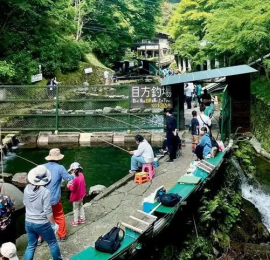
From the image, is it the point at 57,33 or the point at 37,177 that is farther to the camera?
the point at 57,33

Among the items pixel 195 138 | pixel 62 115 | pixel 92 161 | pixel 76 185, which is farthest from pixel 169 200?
pixel 62 115

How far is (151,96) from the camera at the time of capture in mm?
16328

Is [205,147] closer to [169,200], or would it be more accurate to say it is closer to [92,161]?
[169,200]

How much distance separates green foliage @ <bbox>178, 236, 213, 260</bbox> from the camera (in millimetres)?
8677

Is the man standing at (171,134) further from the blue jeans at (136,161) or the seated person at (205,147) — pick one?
the blue jeans at (136,161)

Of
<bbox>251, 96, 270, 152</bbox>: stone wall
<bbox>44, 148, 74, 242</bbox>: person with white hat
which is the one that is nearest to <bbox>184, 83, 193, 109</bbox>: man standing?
<bbox>251, 96, 270, 152</bbox>: stone wall

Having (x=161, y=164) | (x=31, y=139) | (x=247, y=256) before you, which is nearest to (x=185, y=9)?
(x=31, y=139)

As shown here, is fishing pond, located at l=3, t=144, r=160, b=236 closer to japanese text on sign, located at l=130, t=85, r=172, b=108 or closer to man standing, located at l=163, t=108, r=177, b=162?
japanese text on sign, located at l=130, t=85, r=172, b=108

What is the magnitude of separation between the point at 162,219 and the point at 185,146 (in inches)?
277

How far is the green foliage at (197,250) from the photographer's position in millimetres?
8677

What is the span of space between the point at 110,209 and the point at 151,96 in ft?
25.7

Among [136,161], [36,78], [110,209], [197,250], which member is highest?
[36,78]

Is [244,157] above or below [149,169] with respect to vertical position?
below

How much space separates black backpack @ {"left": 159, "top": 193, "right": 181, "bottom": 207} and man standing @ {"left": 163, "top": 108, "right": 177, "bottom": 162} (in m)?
4.03
